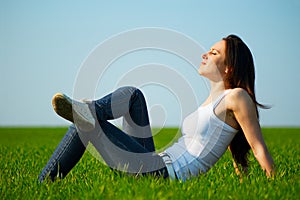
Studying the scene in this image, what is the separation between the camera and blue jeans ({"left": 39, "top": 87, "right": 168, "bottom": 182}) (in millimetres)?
4992

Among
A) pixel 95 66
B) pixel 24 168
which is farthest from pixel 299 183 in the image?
pixel 24 168

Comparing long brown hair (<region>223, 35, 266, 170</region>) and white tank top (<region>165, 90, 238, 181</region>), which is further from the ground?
long brown hair (<region>223, 35, 266, 170</region>)

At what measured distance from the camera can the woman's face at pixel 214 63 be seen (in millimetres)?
5477

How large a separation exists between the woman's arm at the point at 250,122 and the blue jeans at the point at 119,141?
3.26 ft

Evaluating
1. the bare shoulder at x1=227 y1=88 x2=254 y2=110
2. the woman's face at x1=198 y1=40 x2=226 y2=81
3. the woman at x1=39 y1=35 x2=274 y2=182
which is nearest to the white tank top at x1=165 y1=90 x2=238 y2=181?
the woman at x1=39 y1=35 x2=274 y2=182

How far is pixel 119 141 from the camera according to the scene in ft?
16.3

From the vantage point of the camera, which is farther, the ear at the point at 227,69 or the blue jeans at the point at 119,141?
the ear at the point at 227,69

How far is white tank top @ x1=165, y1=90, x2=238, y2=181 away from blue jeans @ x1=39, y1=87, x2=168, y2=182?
0.73ft

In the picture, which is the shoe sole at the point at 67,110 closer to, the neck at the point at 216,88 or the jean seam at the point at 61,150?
the jean seam at the point at 61,150

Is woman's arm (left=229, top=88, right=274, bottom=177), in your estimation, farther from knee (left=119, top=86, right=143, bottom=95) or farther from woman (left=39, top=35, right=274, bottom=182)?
knee (left=119, top=86, right=143, bottom=95)

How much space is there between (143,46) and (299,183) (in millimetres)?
3778

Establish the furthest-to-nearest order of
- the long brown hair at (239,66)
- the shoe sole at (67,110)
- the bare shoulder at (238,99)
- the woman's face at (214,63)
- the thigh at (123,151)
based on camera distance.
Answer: the woman's face at (214,63)
the long brown hair at (239,66)
the bare shoulder at (238,99)
the thigh at (123,151)
the shoe sole at (67,110)

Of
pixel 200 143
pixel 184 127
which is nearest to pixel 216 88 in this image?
pixel 184 127

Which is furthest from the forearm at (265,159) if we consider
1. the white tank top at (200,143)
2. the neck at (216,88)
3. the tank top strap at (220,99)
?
the neck at (216,88)
